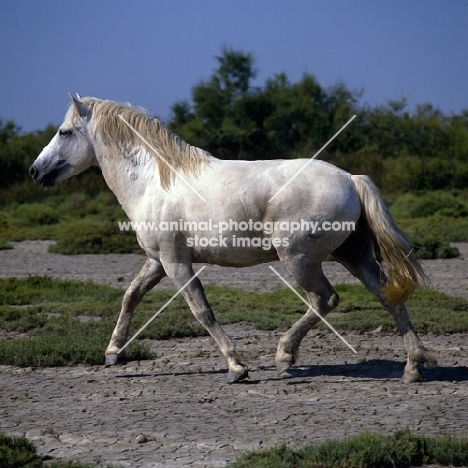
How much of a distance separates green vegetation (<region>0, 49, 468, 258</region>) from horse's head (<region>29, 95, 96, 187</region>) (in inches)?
394

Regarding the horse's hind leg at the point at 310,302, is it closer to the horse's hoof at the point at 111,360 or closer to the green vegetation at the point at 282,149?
the horse's hoof at the point at 111,360

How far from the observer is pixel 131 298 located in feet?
25.8

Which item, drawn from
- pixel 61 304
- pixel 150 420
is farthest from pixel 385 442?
pixel 61 304

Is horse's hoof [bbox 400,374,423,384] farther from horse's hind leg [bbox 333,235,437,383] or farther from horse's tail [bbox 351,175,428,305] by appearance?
horse's tail [bbox 351,175,428,305]

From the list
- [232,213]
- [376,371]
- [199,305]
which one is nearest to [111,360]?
[199,305]

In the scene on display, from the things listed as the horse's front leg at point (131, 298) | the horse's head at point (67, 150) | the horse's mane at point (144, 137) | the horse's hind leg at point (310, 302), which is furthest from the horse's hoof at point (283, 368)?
the horse's head at point (67, 150)

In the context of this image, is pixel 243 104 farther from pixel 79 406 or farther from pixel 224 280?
pixel 79 406

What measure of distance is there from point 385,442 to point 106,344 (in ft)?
12.9

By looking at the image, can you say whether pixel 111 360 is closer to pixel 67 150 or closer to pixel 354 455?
pixel 67 150

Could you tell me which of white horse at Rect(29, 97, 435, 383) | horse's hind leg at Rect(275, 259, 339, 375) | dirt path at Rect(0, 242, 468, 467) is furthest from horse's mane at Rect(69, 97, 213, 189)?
dirt path at Rect(0, 242, 468, 467)

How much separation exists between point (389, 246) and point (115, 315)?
4.52m

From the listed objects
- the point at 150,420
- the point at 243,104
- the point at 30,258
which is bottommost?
the point at 150,420

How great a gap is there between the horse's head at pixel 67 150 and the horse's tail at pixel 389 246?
2450 mm

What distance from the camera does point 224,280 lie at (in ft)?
45.5
